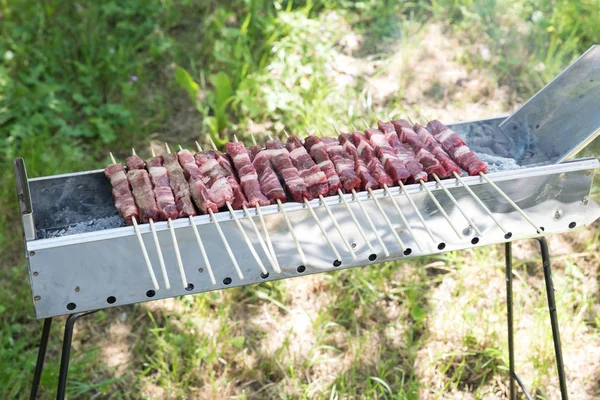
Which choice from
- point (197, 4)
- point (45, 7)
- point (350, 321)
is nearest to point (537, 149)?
point (350, 321)

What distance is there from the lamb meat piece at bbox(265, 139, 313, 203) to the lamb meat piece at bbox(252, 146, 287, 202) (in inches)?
1.2

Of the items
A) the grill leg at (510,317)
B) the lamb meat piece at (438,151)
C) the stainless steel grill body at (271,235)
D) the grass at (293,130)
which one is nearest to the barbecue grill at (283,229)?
the stainless steel grill body at (271,235)

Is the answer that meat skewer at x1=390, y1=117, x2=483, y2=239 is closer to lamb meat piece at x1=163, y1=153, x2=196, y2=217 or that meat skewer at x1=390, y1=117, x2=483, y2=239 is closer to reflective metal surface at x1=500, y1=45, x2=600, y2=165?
reflective metal surface at x1=500, y1=45, x2=600, y2=165

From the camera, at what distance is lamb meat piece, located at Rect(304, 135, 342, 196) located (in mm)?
2566

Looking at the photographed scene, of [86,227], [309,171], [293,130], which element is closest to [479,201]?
[309,171]

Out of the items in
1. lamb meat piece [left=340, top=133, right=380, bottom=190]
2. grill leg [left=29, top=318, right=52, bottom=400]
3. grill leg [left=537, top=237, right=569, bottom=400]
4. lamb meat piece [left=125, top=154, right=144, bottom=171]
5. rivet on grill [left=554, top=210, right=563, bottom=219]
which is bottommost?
grill leg [left=537, top=237, right=569, bottom=400]

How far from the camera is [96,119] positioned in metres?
5.33

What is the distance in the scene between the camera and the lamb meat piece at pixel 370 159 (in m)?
2.59

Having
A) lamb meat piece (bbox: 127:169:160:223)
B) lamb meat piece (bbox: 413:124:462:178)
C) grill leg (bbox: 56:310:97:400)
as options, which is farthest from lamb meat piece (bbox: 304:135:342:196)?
grill leg (bbox: 56:310:97:400)

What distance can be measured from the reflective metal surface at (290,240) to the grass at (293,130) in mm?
361

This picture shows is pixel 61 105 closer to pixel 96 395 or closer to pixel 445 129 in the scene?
pixel 96 395

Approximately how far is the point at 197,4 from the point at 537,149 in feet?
14.8

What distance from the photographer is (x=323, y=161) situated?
275 centimetres

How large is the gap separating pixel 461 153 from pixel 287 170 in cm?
74
